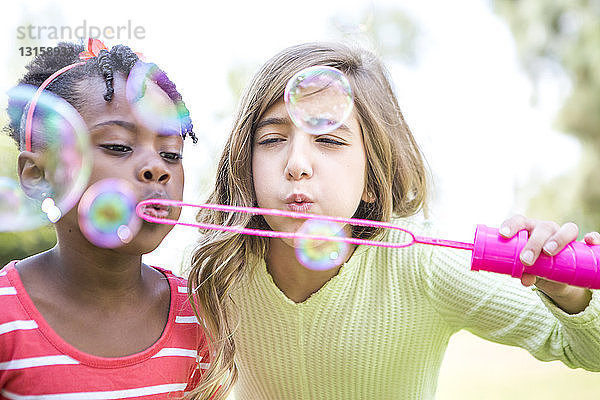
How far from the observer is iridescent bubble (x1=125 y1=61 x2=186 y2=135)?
161cm

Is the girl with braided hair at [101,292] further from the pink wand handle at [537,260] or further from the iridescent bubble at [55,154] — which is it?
the pink wand handle at [537,260]

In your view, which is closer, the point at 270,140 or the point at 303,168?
the point at 303,168

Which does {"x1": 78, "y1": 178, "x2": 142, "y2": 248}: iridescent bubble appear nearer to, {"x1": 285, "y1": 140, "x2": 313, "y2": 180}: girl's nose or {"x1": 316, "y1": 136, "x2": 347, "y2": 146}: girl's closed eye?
{"x1": 285, "y1": 140, "x2": 313, "y2": 180}: girl's nose

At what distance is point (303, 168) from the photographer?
171 centimetres

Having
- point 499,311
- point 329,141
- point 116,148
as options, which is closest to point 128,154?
point 116,148

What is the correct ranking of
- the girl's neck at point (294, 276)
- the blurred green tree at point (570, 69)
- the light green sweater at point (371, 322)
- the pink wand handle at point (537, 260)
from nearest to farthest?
1. the pink wand handle at point (537, 260)
2. the light green sweater at point (371, 322)
3. the girl's neck at point (294, 276)
4. the blurred green tree at point (570, 69)

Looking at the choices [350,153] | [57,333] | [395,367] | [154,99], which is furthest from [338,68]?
[57,333]

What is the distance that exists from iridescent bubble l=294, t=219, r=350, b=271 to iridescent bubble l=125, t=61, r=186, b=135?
40 cm

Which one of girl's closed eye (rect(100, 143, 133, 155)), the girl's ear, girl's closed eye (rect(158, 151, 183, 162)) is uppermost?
girl's closed eye (rect(100, 143, 133, 155))

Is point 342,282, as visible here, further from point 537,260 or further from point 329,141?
point 537,260

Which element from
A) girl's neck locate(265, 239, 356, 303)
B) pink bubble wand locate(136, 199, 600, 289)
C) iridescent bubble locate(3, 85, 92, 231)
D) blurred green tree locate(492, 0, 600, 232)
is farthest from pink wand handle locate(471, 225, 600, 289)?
blurred green tree locate(492, 0, 600, 232)

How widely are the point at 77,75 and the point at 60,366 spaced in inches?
26.1

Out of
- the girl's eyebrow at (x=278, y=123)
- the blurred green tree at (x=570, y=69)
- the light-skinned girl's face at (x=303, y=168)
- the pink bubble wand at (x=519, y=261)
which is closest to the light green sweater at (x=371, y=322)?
the light-skinned girl's face at (x=303, y=168)

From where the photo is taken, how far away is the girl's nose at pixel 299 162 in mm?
1711
